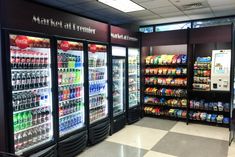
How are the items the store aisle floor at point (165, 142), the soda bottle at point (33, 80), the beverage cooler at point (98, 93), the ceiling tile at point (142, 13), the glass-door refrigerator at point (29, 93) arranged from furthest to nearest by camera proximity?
the ceiling tile at point (142, 13) < the beverage cooler at point (98, 93) < the store aisle floor at point (165, 142) < the soda bottle at point (33, 80) < the glass-door refrigerator at point (29, 93)

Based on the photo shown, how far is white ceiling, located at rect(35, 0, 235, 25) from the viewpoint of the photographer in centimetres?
474

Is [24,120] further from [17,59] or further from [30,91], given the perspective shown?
[17,59]

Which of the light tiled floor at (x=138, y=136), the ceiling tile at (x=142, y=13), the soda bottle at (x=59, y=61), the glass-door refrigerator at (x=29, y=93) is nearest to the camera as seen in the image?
the glass-door refrigerator at (x=29, y=93)

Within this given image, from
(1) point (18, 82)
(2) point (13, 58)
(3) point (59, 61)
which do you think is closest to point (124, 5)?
(3) point (59, 61)

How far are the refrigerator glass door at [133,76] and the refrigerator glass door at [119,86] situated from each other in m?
0.40

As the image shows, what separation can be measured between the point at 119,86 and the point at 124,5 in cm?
205

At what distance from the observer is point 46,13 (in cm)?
315

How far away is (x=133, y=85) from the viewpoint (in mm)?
6016

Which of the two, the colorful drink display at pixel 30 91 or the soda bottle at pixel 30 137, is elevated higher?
the colorful drink display at pixel 30 91

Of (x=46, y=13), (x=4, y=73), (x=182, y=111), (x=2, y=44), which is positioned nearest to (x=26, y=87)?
(x=4, y=73)

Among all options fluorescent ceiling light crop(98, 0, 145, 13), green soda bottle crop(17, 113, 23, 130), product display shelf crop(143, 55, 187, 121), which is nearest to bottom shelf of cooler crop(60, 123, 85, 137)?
green soda bottle crop(17, 113, 23, 130)

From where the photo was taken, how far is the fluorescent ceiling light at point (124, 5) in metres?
4.66

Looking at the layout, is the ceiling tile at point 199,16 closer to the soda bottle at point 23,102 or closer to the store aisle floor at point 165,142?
the store aisle floor at point 165,142

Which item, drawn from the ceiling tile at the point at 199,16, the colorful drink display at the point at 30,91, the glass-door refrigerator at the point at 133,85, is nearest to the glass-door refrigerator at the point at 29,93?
the colorful drink display at the point at 30,91
